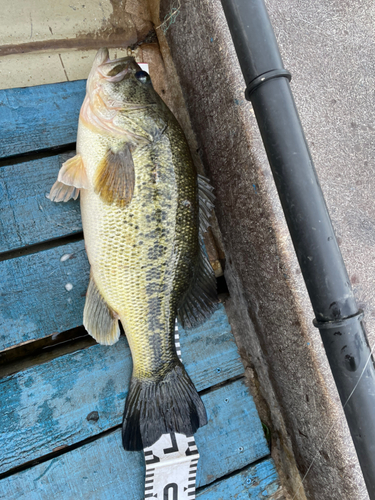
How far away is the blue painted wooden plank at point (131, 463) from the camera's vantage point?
145 cm

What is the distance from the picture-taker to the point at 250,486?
1669 mm

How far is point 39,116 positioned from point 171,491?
5.74ft

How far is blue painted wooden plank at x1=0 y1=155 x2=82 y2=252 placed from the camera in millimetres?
1558

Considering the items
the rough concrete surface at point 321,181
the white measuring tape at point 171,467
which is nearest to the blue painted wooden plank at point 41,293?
the white measuring tape at point 171,467

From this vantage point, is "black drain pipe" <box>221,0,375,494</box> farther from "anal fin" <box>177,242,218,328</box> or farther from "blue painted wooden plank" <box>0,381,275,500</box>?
"blue painted wooden plank" <box>0,381,275,500</box>

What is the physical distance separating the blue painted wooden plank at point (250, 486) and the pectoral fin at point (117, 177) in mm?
1329

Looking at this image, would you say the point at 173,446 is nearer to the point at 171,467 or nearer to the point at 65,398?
the point at 171,467

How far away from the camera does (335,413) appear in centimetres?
142

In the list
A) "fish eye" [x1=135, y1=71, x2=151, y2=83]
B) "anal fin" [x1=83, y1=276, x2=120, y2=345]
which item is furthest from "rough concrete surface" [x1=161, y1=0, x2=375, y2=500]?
"anal fin" [x1=83, y1=276, x2=120, y2=345]

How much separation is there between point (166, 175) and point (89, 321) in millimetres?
698

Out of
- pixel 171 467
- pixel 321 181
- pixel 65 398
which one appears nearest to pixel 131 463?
pixel 171 467

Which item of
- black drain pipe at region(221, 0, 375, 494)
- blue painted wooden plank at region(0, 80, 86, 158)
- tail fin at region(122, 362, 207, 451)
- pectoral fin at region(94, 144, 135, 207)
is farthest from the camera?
blue painted wooden plank at region(0, 80, 86, 158)

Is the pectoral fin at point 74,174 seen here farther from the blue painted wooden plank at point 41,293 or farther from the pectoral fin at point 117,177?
the blue painted wooden plank at point 41,293

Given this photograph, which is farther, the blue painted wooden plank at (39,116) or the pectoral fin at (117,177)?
the blue painted wooden plank at (39,116)
